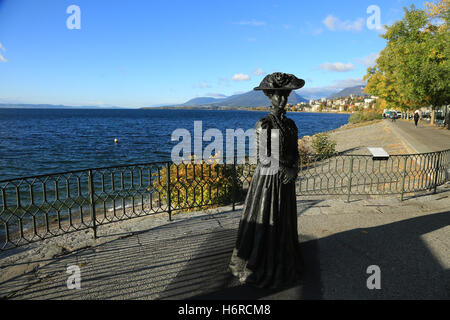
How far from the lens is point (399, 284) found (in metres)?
4.02

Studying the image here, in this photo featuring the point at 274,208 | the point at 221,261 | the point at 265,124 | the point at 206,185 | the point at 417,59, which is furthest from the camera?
the point at 417,59

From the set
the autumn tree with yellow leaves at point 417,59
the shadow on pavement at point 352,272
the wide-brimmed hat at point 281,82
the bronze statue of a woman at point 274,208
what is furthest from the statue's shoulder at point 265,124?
the autumn tree with yellow leaves at point 417,59

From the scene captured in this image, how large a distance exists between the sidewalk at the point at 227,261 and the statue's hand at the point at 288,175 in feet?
4.49

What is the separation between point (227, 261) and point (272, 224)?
1132mm

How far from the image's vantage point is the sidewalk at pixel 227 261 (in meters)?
3.83

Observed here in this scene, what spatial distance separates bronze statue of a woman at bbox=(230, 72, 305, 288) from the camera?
385 cm

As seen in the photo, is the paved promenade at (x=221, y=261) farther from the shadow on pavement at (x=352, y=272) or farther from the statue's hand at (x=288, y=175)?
the statue's hand at (x=288, y=175)

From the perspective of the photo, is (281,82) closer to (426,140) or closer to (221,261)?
(221,261)

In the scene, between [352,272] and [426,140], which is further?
[426,140]

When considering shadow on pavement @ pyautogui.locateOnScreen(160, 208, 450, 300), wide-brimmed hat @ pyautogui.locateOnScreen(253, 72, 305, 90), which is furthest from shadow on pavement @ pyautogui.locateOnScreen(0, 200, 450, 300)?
wide-brimmed hat @ pyautogui.locateOnScreen(253, 72, 305, 90)

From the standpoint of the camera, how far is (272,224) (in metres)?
3.91

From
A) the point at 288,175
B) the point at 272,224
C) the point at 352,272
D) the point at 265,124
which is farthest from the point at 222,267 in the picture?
the point at 265,124
